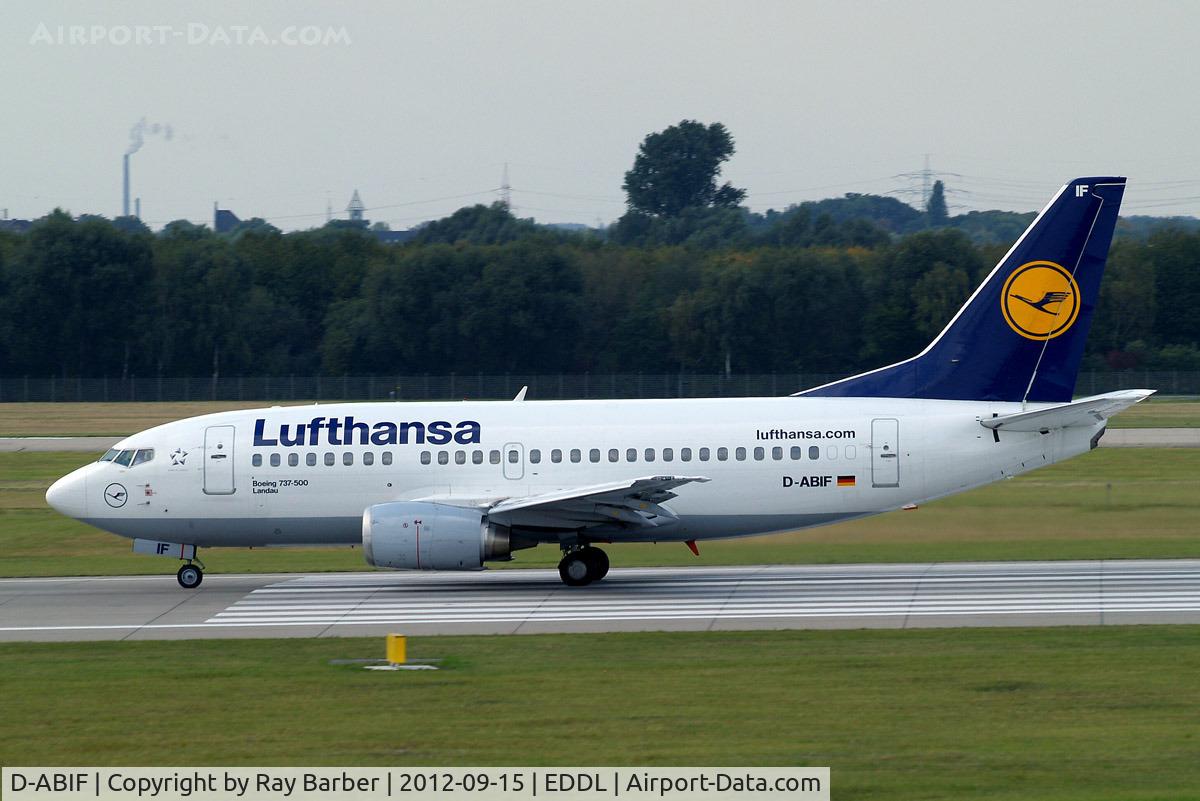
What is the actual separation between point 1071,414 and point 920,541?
15.9 ft

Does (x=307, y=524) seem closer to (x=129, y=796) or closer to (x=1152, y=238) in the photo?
(x=129, y=796)

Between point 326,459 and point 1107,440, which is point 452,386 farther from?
point 326,459

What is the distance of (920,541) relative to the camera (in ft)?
97.0

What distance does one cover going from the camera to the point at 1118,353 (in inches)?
3184

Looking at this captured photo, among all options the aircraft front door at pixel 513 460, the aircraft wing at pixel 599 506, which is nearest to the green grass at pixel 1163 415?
the aircraft wing at pixel 599 506

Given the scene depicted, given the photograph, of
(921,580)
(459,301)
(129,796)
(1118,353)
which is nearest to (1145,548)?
(921,580)

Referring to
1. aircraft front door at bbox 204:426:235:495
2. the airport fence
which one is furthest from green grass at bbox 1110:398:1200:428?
aircraft front door at bbox 204:426:235:495

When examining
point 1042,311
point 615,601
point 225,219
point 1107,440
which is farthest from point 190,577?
point 225,219

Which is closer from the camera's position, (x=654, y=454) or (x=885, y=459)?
(x=885, y=459)

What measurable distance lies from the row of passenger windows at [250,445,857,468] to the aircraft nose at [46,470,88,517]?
345 cm

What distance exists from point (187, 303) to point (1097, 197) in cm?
6957

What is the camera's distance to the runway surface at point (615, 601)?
74.1ft

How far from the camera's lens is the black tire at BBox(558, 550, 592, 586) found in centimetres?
2711

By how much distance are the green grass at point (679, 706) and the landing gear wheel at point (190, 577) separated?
6.83 meters
